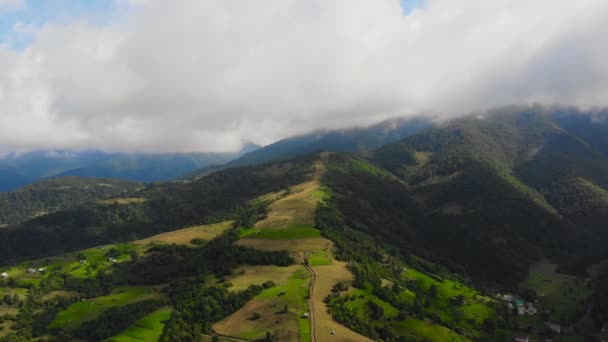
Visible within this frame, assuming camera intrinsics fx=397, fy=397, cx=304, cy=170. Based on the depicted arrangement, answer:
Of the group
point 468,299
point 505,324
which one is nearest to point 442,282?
point 468,299

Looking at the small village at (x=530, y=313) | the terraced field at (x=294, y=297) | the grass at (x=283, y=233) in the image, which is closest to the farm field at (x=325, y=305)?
the terraced field at (x=294, y=297)

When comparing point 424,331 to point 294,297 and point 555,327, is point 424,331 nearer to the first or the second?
point 294,297

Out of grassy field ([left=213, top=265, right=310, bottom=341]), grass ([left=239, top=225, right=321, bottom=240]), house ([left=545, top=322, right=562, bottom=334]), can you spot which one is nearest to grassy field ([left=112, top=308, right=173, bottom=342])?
grassy field ([left=213, top=265, right=310, bottom=341])

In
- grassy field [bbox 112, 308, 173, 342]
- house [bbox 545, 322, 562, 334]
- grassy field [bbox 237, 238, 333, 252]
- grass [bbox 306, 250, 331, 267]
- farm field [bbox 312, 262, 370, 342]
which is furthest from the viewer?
grassy field [bbox 237, 238, 333, 252]

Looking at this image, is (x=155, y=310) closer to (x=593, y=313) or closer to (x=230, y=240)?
(x=230, y=240)

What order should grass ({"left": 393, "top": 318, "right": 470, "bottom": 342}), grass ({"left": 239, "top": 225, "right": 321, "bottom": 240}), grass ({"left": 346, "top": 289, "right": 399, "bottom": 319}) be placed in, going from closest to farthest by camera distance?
grass ({"left": 393, "top": 318, "right": 470, "bottom": 342}), grass ({"left": 346, "top": 289, "right": 399, "bottom": 319}), grass ({"left": 239, "top": 225, "right": 321, "bottom": 240})

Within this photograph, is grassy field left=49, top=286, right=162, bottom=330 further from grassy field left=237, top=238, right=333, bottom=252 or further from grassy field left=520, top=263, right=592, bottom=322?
grassy field left=520, top=263, right=592, bottom=322
